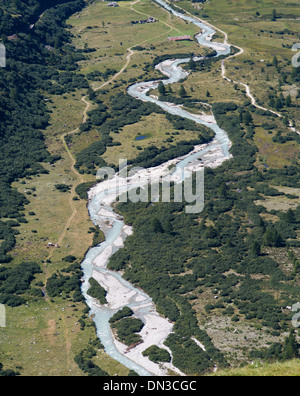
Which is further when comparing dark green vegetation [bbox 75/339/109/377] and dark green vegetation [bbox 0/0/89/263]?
dark green vegetation [bbox 0/0/89/263]

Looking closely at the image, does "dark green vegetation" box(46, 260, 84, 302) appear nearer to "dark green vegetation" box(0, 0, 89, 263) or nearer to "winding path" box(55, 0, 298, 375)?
"winding path" box(55, 0, 298, 375)

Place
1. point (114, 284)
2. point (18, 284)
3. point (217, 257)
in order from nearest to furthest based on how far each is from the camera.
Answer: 1. point (18, 284)
2. point (114, 284)
3. point (217, 257)

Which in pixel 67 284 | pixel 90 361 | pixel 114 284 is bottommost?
pixel 114 284

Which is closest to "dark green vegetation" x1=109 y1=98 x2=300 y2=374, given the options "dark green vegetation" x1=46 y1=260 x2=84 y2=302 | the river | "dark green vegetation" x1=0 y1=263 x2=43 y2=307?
the river

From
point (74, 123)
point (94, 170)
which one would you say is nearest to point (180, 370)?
point (94, 170)

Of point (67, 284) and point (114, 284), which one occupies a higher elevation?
point (67, 284)

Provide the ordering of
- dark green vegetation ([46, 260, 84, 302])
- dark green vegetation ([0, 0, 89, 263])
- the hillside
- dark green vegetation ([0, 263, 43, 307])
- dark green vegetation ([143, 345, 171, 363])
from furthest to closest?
1. dark green vegetation ([0, 0, 89, 263])
2. dark green vegetation ([46, 260, 84, 302])
3. dark green vegetation ([0, 263, 43, 307])
4. the hillside
5. dark green vegetation ([143, 345, 171, 363])

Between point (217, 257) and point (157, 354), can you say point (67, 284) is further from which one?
point (217, 257)

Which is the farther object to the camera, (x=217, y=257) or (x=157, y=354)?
(x=217, y=257)

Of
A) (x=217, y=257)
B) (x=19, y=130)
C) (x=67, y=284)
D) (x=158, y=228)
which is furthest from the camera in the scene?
(x=19, y=130)

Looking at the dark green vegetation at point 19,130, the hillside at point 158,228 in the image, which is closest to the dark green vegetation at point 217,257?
the hillside at point 158,228

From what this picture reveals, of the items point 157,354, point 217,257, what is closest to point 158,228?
point 217,257
